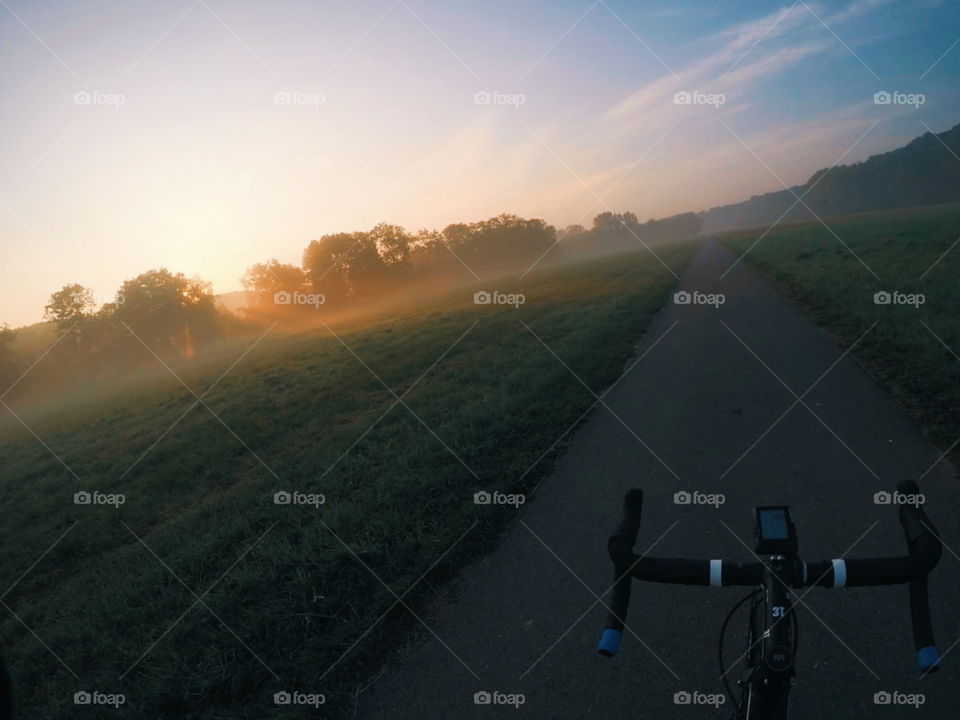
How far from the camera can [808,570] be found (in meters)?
1.66

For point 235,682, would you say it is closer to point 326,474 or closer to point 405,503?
point 405,503

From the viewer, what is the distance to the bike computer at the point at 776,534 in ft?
5.29

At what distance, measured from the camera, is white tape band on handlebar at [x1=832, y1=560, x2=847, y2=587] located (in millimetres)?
1578

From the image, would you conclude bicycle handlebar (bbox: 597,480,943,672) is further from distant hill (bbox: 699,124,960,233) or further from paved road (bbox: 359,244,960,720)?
distant hill (bbox: 699,124,960,233)

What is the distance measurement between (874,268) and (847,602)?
20.1 meters

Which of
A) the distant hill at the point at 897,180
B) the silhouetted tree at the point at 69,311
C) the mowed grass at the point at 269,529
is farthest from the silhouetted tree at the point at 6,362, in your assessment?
the distant hill at the point at 897,180

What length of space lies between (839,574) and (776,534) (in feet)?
0.69

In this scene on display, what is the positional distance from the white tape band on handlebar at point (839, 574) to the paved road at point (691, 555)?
205cm

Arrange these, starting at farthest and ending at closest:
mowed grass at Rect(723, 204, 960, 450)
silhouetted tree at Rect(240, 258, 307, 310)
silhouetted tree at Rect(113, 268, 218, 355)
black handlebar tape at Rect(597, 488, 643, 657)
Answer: silhouetted tree at Rect(240, 258, 307, 310), silhouetted tree at Rect(113, 268, 218, 355), mowed grass at Rect(723, 204, 960, 450), black handlebar tape at Rect(597, 488, 643, 657)

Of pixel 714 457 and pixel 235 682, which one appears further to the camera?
pixel 714 457

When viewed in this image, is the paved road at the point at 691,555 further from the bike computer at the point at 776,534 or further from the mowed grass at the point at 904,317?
the bike computer at the point at 776,534

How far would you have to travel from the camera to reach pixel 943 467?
5.30 metres

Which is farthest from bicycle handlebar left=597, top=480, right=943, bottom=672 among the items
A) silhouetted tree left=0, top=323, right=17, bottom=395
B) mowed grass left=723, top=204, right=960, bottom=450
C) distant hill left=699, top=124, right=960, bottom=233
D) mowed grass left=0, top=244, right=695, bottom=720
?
distant hill left=699, top=124, right=960, bottom=233

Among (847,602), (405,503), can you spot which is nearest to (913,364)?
(847,602)
